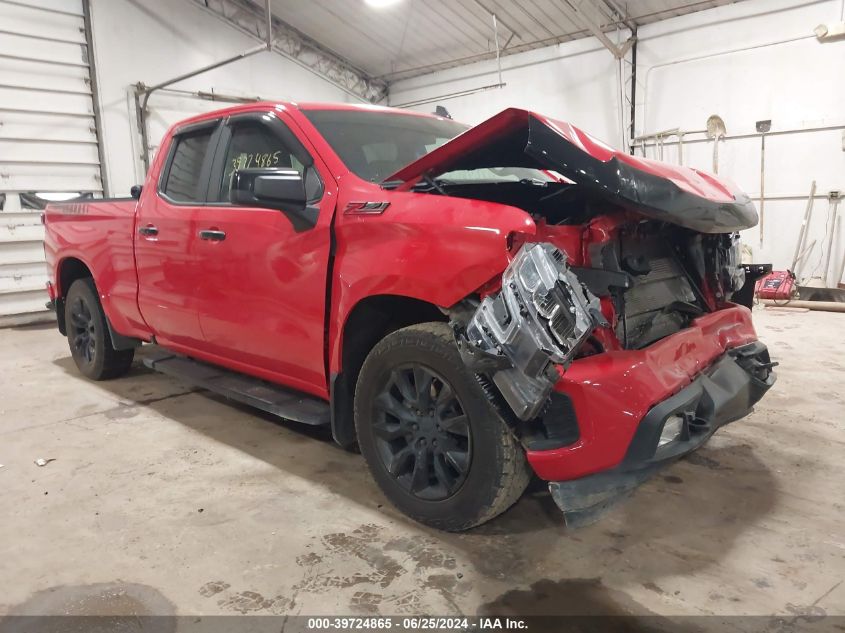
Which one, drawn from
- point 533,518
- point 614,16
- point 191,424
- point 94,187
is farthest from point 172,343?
point 614,16

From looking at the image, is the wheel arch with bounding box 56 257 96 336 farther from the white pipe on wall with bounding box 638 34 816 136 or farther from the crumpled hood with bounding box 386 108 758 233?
the white pipe on wall with bounding box 638 34 816 136

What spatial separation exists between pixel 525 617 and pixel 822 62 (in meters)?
8.58

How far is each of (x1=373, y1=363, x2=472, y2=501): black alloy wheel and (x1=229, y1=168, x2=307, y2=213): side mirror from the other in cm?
84

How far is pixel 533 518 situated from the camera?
2.42 meters

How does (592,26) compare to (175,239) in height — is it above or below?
above

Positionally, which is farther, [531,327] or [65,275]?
[65,275]

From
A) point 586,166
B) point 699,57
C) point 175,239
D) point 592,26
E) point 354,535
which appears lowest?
point 354,535

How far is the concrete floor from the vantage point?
1.95m

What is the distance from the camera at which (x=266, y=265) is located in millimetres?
2754

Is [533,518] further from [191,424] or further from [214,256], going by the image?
[191,424]

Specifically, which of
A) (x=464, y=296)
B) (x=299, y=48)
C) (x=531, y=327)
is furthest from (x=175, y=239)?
(x=299, y=48)

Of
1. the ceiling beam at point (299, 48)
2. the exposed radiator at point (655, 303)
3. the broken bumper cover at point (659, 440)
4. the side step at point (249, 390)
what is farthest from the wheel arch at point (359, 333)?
the ceiling beam at point (299, 48)

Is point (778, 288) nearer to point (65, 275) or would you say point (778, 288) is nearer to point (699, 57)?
point (699, 57)

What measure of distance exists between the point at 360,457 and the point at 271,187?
56.9 inches
